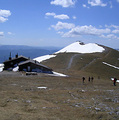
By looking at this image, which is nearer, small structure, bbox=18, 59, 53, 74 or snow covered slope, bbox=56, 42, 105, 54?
small structure, bbox=18, 59, 53, 74

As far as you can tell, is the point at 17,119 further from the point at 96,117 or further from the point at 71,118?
the point at 96,117

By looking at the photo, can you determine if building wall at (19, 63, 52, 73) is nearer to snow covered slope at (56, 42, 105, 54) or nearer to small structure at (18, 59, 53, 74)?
small structure at (18, 59, 53, 74)

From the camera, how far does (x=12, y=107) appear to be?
14.1m

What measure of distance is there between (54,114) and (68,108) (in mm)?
2145

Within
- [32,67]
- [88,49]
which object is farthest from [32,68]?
[88,49]

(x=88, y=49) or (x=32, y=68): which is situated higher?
(x=88, y=49)

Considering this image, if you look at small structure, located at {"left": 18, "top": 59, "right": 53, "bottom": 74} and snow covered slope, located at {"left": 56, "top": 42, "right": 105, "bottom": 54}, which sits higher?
snow covered slope, located at {"left": 56, "top": 42, "right": 105, "bottom": 54}

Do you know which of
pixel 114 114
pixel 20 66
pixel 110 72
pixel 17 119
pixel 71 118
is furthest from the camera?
pixel 110 72

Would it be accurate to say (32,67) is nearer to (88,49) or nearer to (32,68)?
(32,68)

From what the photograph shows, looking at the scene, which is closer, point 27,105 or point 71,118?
point 71,118

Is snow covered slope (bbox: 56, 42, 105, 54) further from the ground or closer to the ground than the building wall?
further from the ground

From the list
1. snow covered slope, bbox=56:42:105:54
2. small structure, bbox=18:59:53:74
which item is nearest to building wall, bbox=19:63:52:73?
small structure, bbox=18:59:53:74

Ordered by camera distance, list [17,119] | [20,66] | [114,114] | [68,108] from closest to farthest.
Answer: [17,119], [114,114], [68,108], [20,66]

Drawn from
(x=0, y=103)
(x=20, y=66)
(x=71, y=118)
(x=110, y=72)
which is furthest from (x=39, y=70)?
(x=71, y=118)
